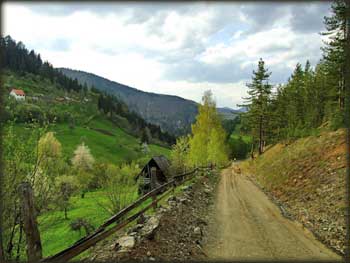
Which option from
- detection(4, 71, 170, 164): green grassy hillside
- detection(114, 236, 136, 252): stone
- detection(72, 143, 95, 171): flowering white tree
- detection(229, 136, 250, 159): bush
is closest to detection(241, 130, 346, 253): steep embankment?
detection(114, 236, 136, 252): stone

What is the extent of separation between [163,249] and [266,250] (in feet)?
9.95

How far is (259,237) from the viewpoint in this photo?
31.1 feet

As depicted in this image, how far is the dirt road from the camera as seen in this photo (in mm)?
7977

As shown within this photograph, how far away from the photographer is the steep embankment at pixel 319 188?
10.2 metres

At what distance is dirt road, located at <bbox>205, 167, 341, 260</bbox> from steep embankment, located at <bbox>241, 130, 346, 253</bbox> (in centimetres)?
64

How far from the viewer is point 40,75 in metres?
196

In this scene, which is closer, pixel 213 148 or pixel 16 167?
pixel 16 167

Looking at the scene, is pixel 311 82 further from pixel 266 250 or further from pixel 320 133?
pixel 266 250

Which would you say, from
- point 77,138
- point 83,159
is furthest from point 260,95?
point 77,138

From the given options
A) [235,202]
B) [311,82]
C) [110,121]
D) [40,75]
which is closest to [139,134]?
[110,121]

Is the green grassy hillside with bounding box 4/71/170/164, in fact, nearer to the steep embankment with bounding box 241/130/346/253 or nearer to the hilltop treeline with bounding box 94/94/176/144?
the hilltop treeline with bounding box 94/94/176/144

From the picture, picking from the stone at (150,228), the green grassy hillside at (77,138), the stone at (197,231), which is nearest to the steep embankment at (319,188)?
the stone at (197,231)

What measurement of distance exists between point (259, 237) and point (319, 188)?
646 centimetres

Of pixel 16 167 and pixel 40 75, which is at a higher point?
pixel 40 75
